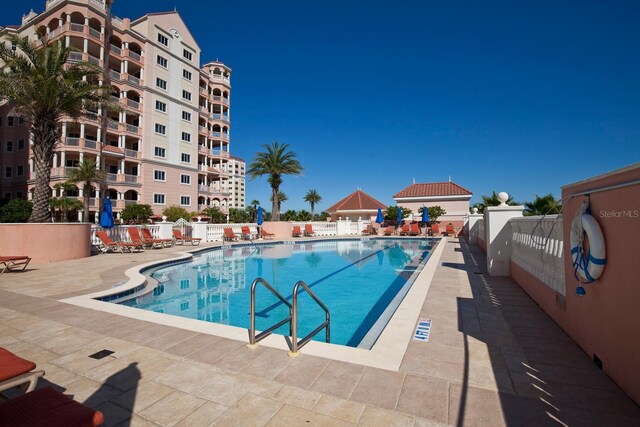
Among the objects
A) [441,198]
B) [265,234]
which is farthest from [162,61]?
[441,198]

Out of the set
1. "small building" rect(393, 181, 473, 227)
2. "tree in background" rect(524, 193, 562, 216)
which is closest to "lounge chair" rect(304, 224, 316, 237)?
"small building" rect(393, 181, 473, 227)

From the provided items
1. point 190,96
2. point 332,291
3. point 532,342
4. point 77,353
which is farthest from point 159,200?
point 532,342

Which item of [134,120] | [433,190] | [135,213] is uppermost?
[134,120]

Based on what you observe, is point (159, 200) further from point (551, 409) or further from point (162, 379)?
point (551, 409)

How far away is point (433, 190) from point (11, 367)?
40111mm

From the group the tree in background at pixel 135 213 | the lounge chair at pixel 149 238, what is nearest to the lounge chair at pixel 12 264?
the lounge chair at pixel 149 238

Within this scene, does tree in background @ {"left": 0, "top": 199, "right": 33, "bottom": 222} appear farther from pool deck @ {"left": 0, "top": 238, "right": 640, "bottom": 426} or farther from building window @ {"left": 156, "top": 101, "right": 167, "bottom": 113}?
pool deck @ {"left": 0, "top": 238, "right": 640, "bottom": 426}

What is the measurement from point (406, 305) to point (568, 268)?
2470 mm

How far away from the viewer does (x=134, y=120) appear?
3409 cm

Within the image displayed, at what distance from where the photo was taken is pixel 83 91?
1277 cm

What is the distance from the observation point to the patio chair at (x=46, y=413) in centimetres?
168

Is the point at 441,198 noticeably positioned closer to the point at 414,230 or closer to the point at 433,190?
the point at 433,190

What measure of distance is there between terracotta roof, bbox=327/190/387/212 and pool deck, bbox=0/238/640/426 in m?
36.6

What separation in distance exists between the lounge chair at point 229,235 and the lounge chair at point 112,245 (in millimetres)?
6614
